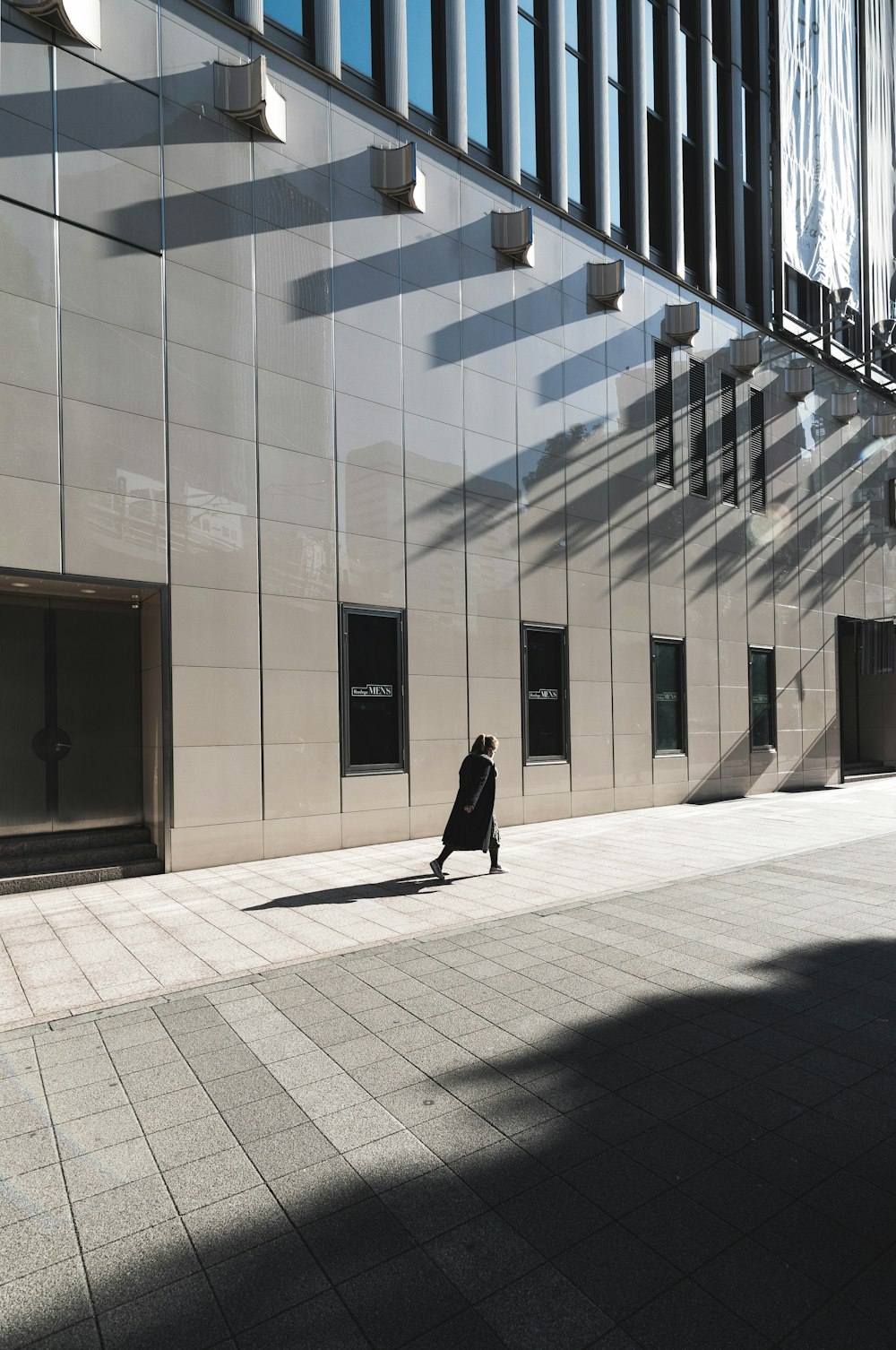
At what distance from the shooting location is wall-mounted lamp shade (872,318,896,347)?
2673cm

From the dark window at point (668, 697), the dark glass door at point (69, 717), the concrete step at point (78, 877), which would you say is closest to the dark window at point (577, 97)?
the dark window at point (668, 697)

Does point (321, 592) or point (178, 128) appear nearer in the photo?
point (178, 128)

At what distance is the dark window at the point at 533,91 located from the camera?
54.2 ft

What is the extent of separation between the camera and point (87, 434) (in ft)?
34.9

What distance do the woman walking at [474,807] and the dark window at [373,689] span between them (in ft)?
9.81

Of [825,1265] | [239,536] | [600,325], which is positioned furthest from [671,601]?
[825,1265]

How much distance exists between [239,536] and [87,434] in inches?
91.2

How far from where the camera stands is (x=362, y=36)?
→ 13859 millimetres

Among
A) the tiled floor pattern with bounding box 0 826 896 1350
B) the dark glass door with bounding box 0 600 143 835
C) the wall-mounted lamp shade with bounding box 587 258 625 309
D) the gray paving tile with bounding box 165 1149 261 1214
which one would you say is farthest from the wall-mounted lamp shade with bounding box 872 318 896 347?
the gray paving tile with bounding box 165 1149 261 1214

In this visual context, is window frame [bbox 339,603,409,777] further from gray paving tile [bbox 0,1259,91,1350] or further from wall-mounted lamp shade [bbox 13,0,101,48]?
gray paving tile [bbox 0,1259,91,1350]

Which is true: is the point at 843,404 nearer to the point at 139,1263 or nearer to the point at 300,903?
the point at 300,903

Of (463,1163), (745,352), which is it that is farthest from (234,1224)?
(745,352)

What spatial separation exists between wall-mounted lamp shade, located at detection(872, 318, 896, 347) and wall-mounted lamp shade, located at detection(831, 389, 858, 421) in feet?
11.8

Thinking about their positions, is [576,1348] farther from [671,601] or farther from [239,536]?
[671,601]
